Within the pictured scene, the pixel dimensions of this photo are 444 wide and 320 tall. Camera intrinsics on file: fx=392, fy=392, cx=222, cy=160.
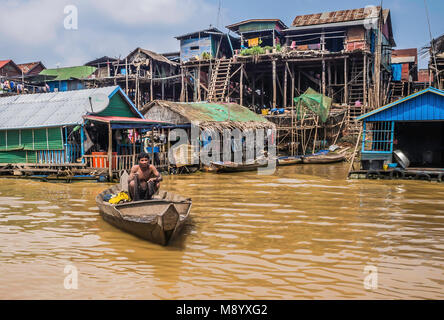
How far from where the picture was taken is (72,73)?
40000 millimetres

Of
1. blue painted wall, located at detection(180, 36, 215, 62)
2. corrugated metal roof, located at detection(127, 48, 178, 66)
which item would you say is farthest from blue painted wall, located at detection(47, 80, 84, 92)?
blue painted wall, located at detection(180, 36, 215, 62)

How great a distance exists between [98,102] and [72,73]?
84.9 ft

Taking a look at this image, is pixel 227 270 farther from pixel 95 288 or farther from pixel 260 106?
pixel 260 106

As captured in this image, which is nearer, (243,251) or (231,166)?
(243,251)

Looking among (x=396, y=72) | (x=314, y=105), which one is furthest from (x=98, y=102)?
(x=396, y=72)

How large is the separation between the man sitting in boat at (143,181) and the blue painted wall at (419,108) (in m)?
10.8

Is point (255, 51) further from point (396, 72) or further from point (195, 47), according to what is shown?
point (396, 72)

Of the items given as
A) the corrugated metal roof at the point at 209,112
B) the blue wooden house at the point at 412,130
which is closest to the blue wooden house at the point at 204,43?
the corrugated metal roof at the point at 209,112

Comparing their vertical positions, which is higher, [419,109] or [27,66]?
[27,66]

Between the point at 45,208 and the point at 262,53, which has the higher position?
the point at 262,53

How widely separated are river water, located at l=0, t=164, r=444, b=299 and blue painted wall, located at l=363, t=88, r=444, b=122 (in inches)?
175
